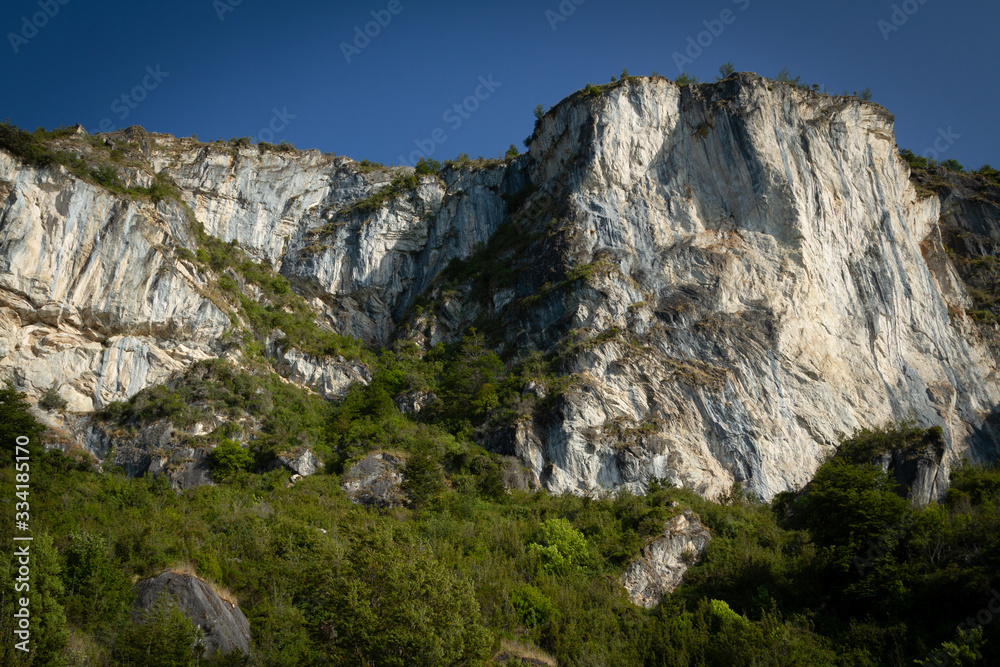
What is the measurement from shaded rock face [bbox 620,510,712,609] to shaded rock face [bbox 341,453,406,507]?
33.5 feet

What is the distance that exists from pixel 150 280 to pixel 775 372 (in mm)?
33242

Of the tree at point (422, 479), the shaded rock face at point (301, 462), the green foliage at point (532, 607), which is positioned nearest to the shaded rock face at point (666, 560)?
the green foliage at point (532, 607)

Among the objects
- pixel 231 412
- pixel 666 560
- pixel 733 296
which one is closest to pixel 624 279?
pixel 733 296

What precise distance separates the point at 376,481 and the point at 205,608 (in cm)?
1255

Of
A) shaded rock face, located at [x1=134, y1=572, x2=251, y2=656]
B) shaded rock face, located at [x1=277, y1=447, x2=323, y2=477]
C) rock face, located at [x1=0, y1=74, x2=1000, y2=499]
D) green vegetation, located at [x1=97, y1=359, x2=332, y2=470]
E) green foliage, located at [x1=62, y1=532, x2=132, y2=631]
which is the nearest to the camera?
shaded rock face, located at [x1=134, y1=572, x2=251, y2=656]

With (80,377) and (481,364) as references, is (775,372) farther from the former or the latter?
(80,377)

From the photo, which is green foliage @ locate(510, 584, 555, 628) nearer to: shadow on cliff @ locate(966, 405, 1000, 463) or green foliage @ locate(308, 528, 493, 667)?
green foliage @ locate(308, 528, 493, 667)

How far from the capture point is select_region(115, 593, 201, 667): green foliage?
1725cm

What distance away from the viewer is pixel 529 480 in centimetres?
3369

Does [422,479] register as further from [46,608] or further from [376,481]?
[46,608]

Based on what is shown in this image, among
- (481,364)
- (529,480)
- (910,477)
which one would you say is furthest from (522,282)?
(910,477)

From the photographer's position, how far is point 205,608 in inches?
777

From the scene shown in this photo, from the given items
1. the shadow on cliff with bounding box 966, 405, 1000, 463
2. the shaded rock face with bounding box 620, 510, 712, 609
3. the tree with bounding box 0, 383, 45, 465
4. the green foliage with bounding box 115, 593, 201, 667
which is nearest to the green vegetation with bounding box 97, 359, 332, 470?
the tree with bounding box 0, 383, 45, 465

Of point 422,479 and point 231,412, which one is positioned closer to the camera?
point 422,479
